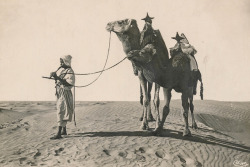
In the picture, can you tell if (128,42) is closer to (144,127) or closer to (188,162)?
(144,127)

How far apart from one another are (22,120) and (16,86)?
1.20 meters

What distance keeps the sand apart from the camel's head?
7.11ft

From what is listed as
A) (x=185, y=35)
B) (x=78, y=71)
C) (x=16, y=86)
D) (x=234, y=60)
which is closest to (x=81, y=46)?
(x=78, y=71)

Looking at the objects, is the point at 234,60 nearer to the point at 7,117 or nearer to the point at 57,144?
the point at 57,144

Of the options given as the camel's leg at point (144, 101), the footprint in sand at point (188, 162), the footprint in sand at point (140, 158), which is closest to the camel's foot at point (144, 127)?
the camel's leg at point (144, 101)

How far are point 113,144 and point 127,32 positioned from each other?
8.95 ft

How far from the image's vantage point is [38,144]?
395 inches

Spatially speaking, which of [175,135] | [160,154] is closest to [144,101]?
[175,135]

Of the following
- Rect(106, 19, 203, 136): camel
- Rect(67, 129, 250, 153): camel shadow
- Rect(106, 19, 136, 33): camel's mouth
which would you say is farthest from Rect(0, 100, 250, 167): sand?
Rect(106, 19, 136, 33): camel's mouth

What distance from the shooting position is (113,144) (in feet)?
32.1

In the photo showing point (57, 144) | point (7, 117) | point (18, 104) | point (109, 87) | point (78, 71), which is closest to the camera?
point (57, 144)

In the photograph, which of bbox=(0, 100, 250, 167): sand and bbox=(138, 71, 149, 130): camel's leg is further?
bbox=(138, 71, 149, 130): camel's leg

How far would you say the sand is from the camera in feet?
30.4

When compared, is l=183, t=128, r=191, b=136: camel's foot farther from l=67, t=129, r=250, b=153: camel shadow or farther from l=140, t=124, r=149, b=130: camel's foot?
l=140, t=124, r=149, b=130: camel's foot
